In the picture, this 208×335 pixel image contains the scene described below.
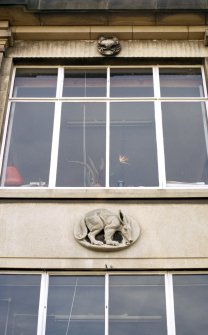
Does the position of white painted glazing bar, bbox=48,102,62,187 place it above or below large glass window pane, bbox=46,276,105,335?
above

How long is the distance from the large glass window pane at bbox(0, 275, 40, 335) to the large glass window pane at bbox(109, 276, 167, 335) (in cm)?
131

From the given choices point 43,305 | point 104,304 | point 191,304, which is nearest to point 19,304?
point 43,305

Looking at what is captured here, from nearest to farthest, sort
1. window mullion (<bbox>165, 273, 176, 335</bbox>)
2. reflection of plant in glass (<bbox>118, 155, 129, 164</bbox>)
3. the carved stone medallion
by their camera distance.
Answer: window mullion (<bbox>165, 273, 176, 335</bbox>)
reflection of plant in glass (<bbox>118, 155, 129, 164</bbox>)
the carved stone medallion

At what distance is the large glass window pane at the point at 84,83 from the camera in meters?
11.7

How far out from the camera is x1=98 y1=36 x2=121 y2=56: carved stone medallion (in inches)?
468

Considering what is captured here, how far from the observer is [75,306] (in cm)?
864

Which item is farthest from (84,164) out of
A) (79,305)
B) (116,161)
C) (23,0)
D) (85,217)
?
(23,0)

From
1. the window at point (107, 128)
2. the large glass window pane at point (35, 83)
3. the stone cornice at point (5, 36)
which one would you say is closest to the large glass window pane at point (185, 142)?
the window at point (107, 128)

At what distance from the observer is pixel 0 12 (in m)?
11.9

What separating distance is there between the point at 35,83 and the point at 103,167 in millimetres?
2954

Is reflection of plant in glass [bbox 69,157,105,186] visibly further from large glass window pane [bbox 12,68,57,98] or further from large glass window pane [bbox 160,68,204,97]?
large glass window pane [bbox 160,68,204,97]

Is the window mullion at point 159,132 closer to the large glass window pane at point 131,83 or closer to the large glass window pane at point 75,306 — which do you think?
the large glass window pane at point 131,83

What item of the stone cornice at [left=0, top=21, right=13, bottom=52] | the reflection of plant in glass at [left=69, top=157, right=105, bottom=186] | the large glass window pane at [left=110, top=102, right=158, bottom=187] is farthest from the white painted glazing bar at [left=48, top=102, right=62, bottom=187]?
the stone cornice at [left=0, top=21, right=13, bottom=52]

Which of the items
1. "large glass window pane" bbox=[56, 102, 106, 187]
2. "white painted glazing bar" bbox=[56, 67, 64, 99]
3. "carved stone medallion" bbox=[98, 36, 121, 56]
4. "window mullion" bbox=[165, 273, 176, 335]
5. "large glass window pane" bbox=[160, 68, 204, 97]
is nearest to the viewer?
"window mullion" bbox=[165, 273, 176, 335]
